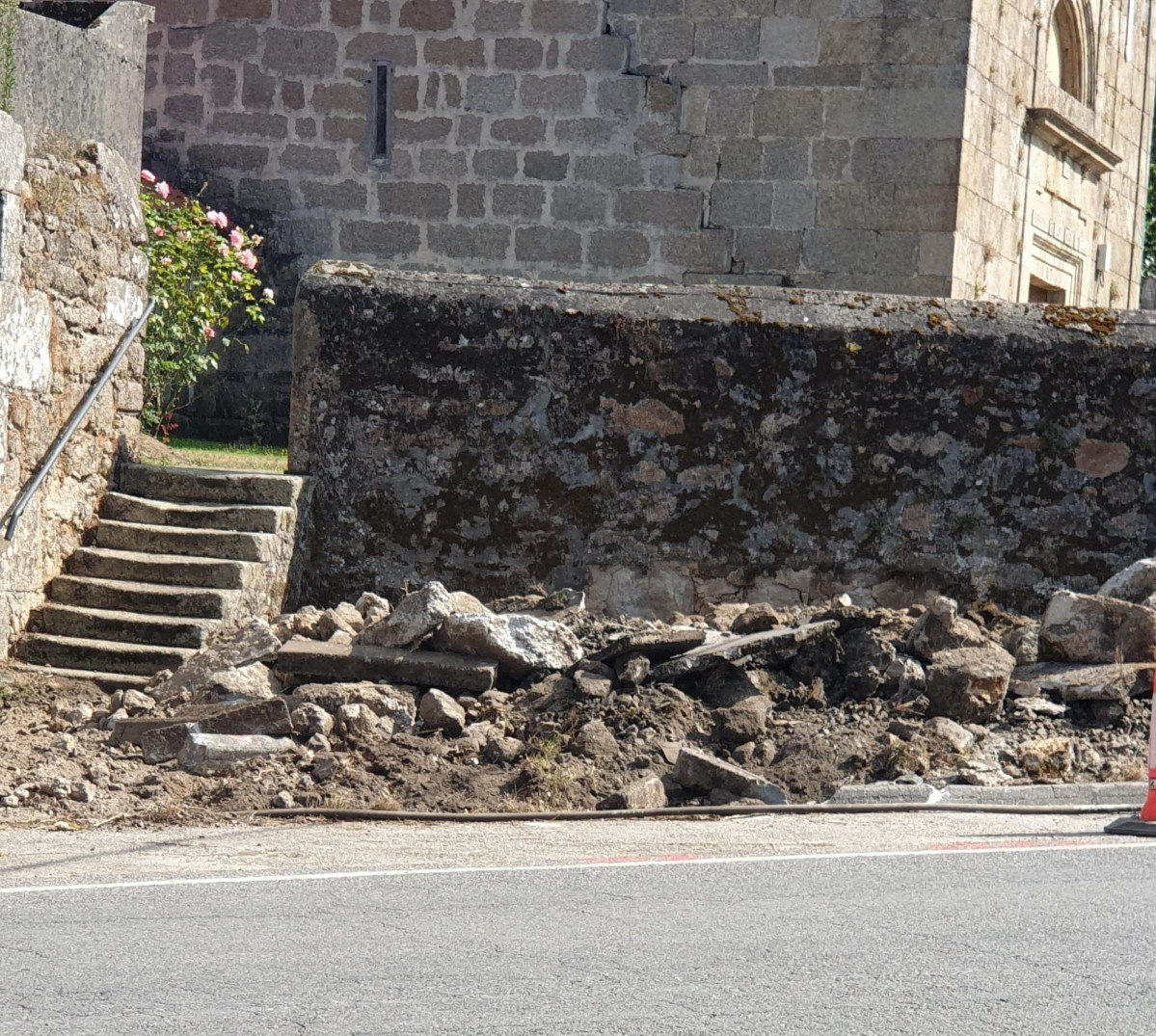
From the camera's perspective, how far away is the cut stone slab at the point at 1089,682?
30.5 ft

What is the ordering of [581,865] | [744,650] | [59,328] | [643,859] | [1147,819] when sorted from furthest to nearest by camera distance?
[59,328]
[744,650]
[1147,819]
[643,859]
[581,865]

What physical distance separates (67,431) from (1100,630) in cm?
590

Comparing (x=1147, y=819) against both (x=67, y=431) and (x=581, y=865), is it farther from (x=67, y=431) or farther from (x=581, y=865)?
(x=67, y=431)

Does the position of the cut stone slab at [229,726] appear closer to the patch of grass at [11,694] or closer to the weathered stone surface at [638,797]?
the patch of grass at [11,694]

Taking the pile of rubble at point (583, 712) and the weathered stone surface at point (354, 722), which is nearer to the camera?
the pile of rubble at point (583, 712)

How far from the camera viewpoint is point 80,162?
35.4ft

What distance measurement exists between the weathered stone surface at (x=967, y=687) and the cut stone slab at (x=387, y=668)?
88.9 inches

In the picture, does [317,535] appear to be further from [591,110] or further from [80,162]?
[591,110]

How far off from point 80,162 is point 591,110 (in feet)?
20.2

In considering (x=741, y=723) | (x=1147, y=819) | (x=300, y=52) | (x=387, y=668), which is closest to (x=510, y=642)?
(x=387, y=668)

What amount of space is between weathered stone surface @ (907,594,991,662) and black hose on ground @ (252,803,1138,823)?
1.49 metres

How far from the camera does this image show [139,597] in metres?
10.6

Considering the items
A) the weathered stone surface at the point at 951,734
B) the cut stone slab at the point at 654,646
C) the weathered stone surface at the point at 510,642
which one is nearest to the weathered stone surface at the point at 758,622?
the cut stone slab at the point at 654,646

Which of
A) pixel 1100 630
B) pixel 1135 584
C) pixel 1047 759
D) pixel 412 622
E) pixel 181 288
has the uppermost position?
pixel 181 288
